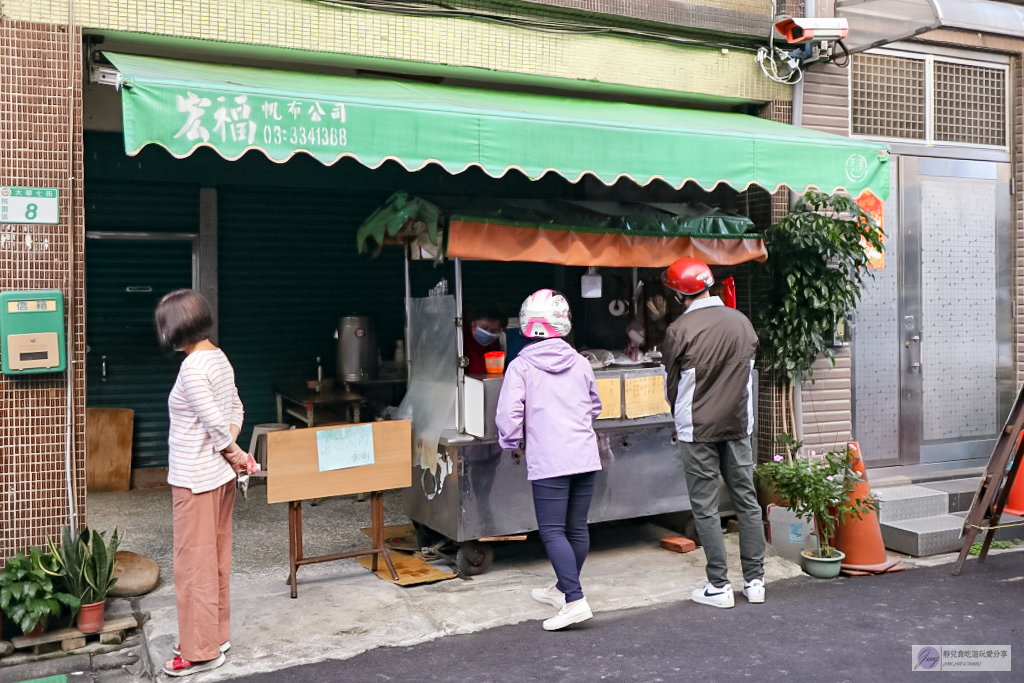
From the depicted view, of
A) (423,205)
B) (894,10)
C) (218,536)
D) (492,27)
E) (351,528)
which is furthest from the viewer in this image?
(351,528)

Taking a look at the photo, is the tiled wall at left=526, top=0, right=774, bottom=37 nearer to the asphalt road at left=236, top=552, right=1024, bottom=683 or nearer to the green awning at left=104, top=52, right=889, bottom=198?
the green awning at left=104, top=52, right=889, bottom=198

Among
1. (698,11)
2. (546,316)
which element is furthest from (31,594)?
(698,11)

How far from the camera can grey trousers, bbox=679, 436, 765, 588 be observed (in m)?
5.48

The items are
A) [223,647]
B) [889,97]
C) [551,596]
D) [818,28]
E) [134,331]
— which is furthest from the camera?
[134,331]

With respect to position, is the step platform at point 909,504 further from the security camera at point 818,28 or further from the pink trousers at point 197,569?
the pink trousers at point 197,569

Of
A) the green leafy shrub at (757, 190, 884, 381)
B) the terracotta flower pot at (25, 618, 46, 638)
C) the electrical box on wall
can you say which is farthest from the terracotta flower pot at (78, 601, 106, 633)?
the green leafy shrub at (757, 190, 884, 381)

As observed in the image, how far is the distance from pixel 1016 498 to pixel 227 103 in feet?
21.3

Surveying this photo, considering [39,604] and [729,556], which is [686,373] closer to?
[729,556]

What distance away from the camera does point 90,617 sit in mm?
4930

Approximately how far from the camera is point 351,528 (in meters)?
7.52

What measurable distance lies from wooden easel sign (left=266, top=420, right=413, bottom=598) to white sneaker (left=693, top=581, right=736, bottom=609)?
2032 mm

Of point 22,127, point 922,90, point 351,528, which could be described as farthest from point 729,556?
point 22,127

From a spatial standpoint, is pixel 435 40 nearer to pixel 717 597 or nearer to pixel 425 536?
pixel 425 536

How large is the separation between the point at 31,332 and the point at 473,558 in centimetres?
309
